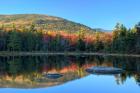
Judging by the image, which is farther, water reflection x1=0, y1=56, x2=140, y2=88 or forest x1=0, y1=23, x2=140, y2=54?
forest x1=0, y1=23, x2=140, y2=54

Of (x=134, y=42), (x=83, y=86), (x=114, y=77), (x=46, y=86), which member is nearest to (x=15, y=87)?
(x=46, y=86)

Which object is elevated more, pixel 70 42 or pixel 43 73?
pixel 70 42

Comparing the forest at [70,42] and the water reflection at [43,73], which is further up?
the forest at [70,42]

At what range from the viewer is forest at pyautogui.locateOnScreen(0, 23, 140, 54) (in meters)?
135

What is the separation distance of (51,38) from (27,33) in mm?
18931

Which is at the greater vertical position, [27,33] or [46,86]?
[27,33]

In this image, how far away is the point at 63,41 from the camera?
165500mm

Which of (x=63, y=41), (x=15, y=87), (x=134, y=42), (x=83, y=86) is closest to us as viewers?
(x=15, y=87)

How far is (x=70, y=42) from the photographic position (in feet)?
534

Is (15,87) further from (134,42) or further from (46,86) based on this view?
(134,42)

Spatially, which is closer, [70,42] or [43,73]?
[43,73]

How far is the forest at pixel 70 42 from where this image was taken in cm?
13462

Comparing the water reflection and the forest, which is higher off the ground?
the forest

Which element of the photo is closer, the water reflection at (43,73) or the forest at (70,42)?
the water reflection at (43,73)
